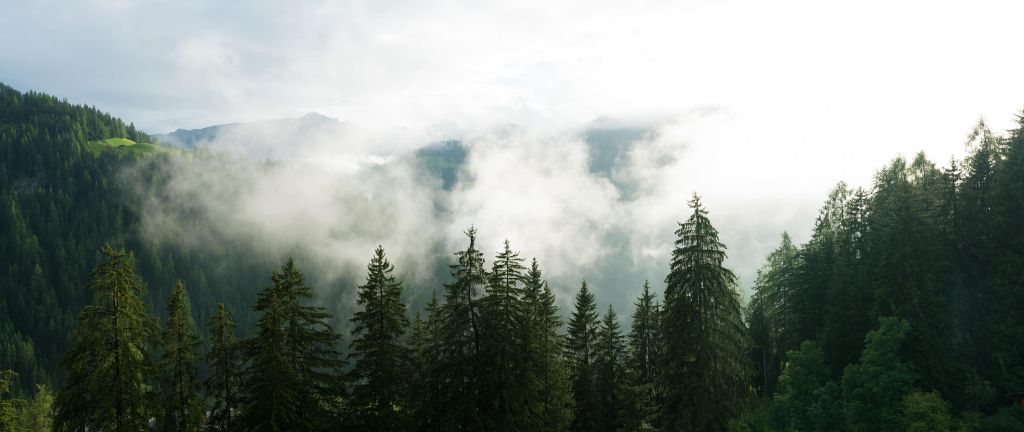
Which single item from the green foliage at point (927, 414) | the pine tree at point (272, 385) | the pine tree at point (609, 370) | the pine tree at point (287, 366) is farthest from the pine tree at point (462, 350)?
→ the pine tree at point (609, 370)

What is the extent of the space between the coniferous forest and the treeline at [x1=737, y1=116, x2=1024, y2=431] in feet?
0.43

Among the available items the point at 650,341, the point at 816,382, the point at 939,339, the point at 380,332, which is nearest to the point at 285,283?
the point at 380,332

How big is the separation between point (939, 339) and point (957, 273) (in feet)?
24.4

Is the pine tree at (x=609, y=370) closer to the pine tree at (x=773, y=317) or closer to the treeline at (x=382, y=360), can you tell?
the pine tree at (x=773, y=317)

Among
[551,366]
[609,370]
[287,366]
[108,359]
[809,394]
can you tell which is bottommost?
Result: [809,394]

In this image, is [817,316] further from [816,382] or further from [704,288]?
[704,288]

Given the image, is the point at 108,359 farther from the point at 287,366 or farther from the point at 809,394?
the point at 809,394

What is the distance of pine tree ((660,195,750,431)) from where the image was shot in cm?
2750

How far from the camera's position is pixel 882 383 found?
35469 mm

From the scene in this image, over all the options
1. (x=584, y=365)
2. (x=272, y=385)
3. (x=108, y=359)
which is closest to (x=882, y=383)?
(x=584, y=365)

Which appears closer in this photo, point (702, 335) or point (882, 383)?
point (702, 335)

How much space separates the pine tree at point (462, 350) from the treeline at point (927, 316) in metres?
15.8

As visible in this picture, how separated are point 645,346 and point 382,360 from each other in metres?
30.0

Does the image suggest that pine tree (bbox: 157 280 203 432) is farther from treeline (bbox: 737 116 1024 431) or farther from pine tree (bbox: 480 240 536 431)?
treeline (bbox: 737 116 1024 431)
